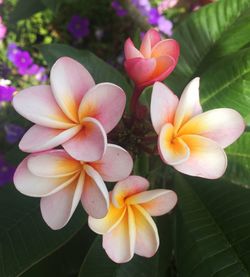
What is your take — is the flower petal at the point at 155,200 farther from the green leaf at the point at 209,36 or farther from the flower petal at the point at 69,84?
the green leaf at the point at 209,36

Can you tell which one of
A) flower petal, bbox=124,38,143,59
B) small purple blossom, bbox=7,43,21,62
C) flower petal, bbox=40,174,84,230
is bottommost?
small purple blossom, bbox=7,43,21,62

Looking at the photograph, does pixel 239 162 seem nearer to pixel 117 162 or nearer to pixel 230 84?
pixel 230 84

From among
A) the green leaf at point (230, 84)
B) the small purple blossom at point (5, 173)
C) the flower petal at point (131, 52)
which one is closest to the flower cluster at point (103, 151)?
Answer: the flower petal at point (131, 52)

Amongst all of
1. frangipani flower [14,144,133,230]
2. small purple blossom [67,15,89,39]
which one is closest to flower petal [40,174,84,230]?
frangipani flower [14,144,133,230]

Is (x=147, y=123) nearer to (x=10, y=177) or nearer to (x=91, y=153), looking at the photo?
(x=91, y=153)

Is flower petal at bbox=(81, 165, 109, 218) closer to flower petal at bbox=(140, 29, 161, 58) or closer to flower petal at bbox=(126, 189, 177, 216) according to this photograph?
flower petal at bbox=(126, 189, 177, 216)

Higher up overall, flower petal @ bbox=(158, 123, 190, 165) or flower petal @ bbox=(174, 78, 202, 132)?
flower petal @ bbox=(174, 78, 202, 132)

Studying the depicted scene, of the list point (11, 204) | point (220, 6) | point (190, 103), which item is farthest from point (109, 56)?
point (190, 103)
